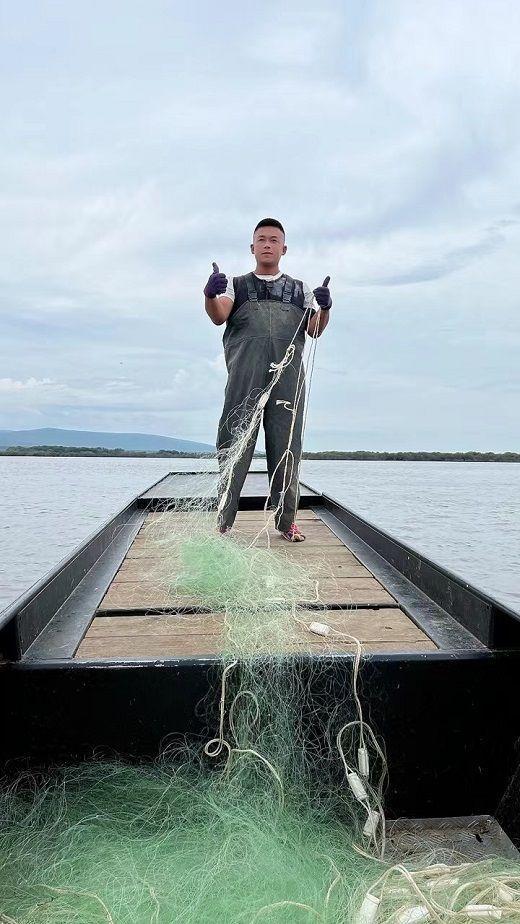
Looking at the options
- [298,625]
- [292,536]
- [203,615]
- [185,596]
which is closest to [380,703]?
[298,625]

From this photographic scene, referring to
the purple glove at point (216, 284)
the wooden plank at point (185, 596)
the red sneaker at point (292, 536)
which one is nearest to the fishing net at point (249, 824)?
the wooden plank at point (185, 596)

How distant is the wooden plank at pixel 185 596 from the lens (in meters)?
3.39

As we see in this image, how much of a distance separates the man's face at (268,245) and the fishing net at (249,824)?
8.35 ft

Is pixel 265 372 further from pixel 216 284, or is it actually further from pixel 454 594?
pixel 454 594

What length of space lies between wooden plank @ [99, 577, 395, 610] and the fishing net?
1.23ft

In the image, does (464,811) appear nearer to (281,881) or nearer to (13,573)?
(281,881)

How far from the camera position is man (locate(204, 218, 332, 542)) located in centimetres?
454

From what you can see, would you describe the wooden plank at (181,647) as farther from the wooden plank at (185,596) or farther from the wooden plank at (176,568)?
the wooden plank at (176,568)

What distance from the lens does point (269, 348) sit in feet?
14.9

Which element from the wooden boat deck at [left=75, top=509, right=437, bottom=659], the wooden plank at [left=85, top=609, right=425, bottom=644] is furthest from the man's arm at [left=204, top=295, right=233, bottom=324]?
the wooden plank at [left=85, top=609, right=425, bottom=644]

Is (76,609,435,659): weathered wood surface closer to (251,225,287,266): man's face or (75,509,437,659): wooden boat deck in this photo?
(75,509,437,659): wooden boat deck

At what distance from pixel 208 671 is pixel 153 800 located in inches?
18.4

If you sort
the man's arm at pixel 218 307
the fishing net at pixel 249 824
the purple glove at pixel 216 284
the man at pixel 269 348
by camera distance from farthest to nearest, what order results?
1. the man at pixel 269 348
2. the man's arm at pixel 218 307
3. the purple glove at pixel 216 284
4. the fishing net at pixel 249 824

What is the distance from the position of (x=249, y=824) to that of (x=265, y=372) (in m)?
2.95
